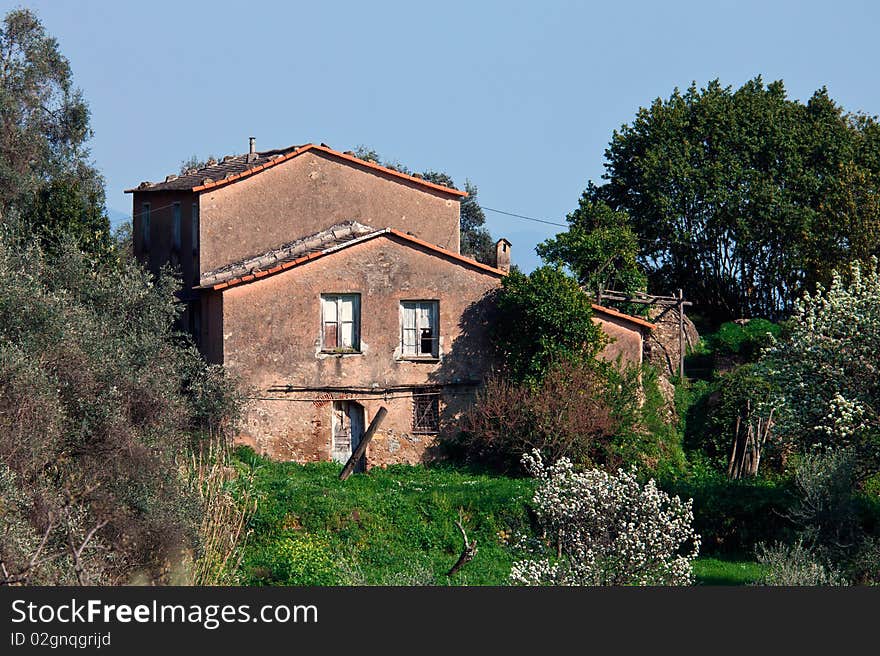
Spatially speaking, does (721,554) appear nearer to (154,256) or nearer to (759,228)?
(154,256)

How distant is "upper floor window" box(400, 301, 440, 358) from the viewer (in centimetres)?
3023

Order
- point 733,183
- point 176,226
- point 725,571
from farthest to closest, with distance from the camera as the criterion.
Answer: point 733,183, point 176,226, point 725,571

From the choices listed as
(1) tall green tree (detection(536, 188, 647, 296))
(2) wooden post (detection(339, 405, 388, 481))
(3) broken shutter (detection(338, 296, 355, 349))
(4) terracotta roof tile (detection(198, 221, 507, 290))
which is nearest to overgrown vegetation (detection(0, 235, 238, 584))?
(2) wooden post (detection(339, 405, 388, 481))

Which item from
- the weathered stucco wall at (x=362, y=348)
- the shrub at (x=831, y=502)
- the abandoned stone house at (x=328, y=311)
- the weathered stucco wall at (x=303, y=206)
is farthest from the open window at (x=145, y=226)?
the shrub at (x=831, y=502)

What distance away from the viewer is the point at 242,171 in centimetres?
3300

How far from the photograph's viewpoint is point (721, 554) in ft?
80.3

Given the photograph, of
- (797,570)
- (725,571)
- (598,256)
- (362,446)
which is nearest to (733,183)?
(598,256)

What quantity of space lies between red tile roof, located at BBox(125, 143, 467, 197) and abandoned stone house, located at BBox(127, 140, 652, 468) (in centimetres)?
9

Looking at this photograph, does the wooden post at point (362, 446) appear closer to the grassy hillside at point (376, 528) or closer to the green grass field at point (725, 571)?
the grassy hillside at point (376, 528)

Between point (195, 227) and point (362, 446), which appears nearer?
point (362, 446)

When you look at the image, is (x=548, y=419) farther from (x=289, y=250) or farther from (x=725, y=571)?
(x=289, y=250)

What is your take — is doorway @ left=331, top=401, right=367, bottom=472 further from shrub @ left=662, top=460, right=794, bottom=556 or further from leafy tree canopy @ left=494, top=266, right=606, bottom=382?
shrub @ left=662, top=460, right=794, bottom=556

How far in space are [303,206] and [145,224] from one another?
7.00 m

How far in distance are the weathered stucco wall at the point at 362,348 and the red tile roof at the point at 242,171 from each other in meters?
3.43
